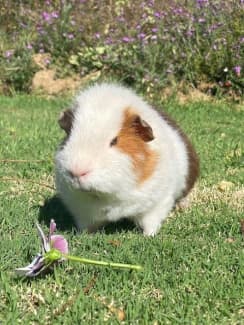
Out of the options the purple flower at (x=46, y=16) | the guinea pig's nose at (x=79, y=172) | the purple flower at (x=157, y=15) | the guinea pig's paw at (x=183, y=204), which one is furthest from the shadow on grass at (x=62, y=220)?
the purple flower at (x=46, y=16)

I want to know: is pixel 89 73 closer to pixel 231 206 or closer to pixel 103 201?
pixel 231 206

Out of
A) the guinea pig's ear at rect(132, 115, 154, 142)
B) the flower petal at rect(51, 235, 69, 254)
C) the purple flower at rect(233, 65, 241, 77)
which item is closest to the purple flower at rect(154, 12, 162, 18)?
the purple flower at rect(233, 65, 241, 77)

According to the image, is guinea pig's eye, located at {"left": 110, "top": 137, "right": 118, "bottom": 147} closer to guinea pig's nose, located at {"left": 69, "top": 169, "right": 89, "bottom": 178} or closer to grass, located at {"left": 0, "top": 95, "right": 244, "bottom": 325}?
guinea pig's nose, located at {"left": 69, "top": 169, "right": 89, "bottom": 178}

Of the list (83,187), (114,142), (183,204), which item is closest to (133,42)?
(183,204)

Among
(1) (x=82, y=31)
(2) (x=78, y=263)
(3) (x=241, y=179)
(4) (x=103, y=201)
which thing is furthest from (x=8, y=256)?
(1) (x=82, y=31)

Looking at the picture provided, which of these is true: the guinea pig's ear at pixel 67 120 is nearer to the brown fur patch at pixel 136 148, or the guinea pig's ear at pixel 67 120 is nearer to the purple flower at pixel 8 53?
the brown fur patch at pixel 136 148

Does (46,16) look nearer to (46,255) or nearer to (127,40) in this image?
(127,40)
